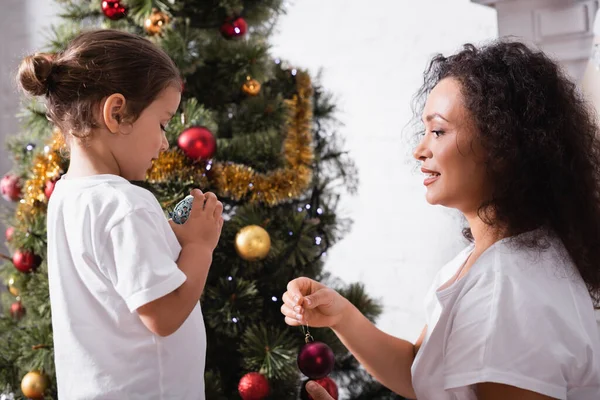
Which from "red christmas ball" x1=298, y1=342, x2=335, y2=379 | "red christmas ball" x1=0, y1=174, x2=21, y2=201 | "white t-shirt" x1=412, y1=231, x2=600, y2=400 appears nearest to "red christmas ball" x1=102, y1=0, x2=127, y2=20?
"red christmas ball" x1=0, y1=174, x2=21, y2=201

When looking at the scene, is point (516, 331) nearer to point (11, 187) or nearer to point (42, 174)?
point (42, 174)

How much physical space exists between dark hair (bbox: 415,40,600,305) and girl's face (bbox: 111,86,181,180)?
1.66 ft

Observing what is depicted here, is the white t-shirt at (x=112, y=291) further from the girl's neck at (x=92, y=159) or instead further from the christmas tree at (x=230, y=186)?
the christmas tree at (x=230, y=186)

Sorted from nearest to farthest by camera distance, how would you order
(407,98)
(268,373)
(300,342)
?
(268,373), (300,342), (407,98)

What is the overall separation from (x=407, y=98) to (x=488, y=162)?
1.33 metres

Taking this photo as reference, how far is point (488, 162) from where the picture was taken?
3.48 feet

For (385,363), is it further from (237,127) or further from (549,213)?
(237,127)

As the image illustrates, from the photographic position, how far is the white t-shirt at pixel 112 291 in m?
0.97

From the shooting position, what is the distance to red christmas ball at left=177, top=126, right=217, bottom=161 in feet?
5.24

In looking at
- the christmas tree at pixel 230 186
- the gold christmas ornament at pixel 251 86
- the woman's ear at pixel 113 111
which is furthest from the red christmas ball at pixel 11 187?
the woman's ear at pixel 113 111

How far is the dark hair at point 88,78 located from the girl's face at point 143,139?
0.6 inches

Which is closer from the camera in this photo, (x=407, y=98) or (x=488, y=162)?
(x=488, y=162)

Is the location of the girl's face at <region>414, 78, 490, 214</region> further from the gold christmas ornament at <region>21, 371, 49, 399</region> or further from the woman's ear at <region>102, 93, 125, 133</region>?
the gold christmas ornament at <region>21, 371, 49, 399</region>

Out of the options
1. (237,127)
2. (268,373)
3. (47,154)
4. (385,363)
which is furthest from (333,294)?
(47,154)
